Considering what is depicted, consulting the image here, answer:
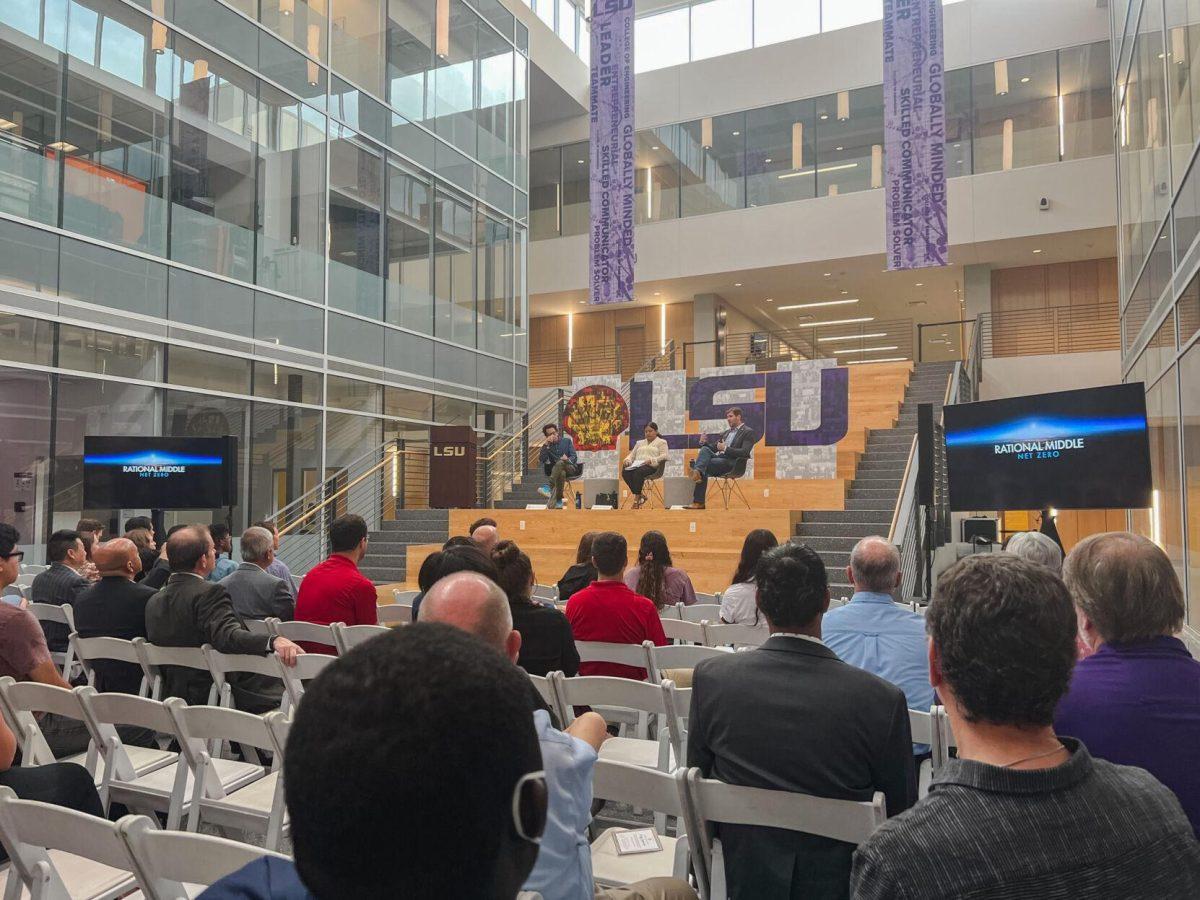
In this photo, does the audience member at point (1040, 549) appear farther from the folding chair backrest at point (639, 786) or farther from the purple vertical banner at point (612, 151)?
the purple vertical banner at point (612, 151)

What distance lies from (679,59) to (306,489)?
1340 centimetres

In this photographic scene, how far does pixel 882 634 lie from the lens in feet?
10.5

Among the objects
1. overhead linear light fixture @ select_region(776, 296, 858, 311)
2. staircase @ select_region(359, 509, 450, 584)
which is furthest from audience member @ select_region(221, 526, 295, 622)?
overhead linear light fixture @ select_region(776, 296, 858, 311)

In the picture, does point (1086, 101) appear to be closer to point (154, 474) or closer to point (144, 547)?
point (154, 474)

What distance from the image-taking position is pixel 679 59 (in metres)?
20.2

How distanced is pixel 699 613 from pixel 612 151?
11.7m

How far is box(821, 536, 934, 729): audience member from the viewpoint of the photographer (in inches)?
125

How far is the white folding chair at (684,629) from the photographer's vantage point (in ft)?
16.0

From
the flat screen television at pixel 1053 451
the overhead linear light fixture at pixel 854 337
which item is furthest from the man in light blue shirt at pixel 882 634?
the overhead linear light fixture at pixel 854 337

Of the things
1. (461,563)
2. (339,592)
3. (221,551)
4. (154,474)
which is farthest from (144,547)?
(461,563)

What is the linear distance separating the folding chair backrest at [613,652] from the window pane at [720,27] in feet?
60.5

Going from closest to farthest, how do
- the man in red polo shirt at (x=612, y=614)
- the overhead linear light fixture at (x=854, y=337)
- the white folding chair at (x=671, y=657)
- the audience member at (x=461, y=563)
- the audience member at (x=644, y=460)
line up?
the audience member at (x=461, y=563) → the white folding chair at (x=671, y=657) → the man in red polo shirt at (x=612, y=614) → the audience member at (x=644, y=460) → the overhead linear light fixture at (x=854, y=337)

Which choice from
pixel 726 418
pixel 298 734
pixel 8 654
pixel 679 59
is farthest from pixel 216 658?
pixel 679 59

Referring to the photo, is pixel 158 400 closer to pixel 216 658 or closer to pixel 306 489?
pixel 306 489
